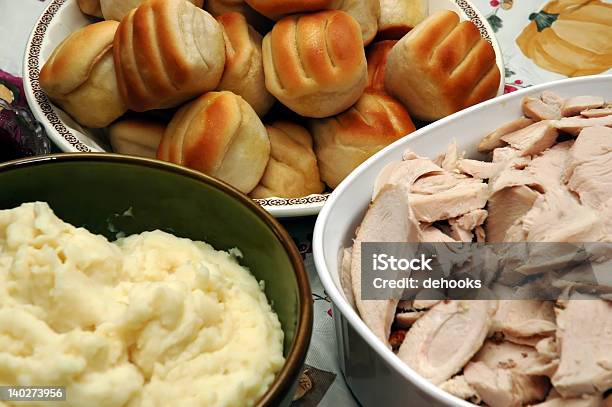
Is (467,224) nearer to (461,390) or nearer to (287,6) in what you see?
(461,390)

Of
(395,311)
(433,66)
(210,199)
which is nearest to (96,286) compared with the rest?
(210,199)

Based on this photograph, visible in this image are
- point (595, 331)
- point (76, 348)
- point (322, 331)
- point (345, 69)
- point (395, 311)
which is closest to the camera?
point (76, 348)

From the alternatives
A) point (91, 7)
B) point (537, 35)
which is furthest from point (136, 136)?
point (537, 35)

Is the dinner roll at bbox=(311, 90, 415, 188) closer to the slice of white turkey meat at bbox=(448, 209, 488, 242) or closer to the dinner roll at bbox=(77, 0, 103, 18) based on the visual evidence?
the slice of white turkey meat at bbox=(448, 209, 488, 242)

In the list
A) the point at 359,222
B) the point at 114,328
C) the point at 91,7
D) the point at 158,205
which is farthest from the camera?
the point at 91,7

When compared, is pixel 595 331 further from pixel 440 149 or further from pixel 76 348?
pixel 76 348

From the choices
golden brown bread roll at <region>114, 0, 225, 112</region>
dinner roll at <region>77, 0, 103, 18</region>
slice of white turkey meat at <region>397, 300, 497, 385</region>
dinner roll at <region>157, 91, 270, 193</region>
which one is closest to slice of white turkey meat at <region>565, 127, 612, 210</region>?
slice of white turkey meat at <region>397, 300, 497, 385</region>
